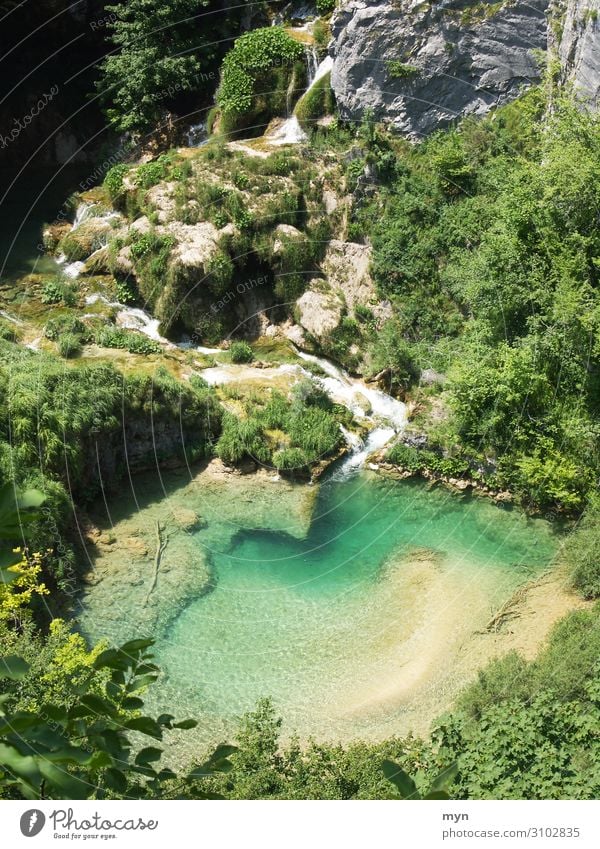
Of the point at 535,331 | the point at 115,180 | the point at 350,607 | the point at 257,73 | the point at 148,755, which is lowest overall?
the point at 350,607

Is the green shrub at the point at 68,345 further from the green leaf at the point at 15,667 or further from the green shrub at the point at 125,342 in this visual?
the green leaf at the point at 15,667

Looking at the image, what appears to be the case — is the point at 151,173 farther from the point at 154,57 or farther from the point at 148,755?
the point at 148,755

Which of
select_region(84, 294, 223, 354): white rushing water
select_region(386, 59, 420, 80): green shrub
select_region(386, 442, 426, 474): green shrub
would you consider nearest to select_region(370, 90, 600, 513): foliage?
select_region(386, 442, 426, 474): green shrub

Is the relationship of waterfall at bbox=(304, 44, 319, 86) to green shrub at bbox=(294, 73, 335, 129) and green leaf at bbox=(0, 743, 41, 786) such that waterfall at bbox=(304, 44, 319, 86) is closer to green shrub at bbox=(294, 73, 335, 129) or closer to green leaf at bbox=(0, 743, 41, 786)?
green shrub at bbox=(294, 73, 335, 129)

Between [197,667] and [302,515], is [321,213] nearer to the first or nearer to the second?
[302,515]

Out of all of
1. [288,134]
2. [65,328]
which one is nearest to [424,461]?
[65,328]

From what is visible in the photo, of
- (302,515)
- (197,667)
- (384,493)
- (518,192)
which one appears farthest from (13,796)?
(518,192)

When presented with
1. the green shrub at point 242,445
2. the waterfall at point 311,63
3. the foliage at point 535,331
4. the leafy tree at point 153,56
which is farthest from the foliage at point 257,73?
the green shrub at point 242,445
